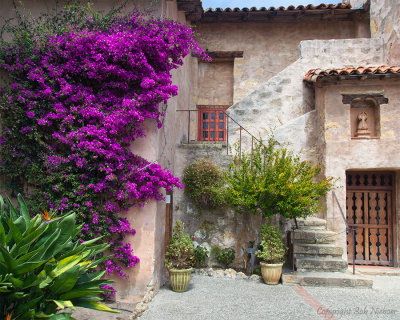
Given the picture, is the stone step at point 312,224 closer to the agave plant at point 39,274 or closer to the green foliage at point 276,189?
the green foliage at point 276,189

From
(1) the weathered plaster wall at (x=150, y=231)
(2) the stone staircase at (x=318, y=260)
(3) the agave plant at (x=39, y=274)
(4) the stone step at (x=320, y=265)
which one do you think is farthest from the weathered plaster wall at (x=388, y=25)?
(3) the agave plant at (x=39, y=274)

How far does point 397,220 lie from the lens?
8570mm

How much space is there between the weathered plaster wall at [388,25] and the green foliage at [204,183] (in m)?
5.78

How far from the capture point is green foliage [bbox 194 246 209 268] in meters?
7.88

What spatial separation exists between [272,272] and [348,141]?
12.4 feet

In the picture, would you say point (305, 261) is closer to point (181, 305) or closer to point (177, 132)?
point (181, 305)

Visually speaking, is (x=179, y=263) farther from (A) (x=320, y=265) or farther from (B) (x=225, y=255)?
(A) (x=320, y=265)

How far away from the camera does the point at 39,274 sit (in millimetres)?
3297

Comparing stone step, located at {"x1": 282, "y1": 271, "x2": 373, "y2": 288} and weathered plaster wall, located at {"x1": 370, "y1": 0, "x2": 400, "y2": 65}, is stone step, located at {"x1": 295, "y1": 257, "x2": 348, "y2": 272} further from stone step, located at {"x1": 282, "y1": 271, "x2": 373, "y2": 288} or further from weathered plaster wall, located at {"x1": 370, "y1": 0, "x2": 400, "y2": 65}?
weathered plaster wall, located at {"x1": 370, "y1": 0, "x2": 400, "y2": 65}

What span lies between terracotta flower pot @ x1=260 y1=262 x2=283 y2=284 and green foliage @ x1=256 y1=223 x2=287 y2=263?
120mm

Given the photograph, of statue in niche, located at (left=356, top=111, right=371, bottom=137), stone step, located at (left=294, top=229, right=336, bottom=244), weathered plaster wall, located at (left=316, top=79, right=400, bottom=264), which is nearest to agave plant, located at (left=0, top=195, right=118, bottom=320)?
stone step, located at (left=294, top=229, right=336, bottom=244)

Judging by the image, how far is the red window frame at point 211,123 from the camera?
447 inches

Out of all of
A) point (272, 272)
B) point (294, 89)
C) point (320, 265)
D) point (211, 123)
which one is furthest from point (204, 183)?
point (211, 123)

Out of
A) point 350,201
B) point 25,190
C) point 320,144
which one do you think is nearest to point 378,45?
point 320,144
